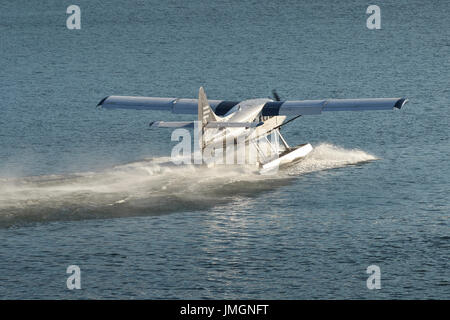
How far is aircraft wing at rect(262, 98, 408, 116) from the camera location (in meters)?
40.3

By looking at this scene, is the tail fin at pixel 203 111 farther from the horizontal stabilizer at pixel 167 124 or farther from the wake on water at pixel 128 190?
the wake on water at pixel 128 190

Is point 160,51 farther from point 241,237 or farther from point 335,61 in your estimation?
point 241,237

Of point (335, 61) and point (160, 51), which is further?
point (160, 51)

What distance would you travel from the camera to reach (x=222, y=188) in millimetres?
36750

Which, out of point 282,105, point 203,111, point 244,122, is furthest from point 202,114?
point 282,105

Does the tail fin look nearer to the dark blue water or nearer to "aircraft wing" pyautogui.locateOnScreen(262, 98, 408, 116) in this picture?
the dark blue water

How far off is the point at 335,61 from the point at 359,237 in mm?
51064

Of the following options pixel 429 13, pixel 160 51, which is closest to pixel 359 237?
pixel 160 51

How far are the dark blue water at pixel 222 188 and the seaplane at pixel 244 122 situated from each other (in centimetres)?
100

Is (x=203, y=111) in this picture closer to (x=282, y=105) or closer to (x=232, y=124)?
(x=232, y=124)

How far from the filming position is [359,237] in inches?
1249

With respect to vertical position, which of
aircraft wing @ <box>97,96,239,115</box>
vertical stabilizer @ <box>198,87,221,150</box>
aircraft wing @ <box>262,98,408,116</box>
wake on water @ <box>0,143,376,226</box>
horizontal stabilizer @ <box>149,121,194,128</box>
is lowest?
wake on water @ <box>0,143,376,226</box>

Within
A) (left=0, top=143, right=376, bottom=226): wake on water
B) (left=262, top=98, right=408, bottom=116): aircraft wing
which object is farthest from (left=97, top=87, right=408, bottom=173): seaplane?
(left=0, top=143, right=376, bottom=226): wake on water
